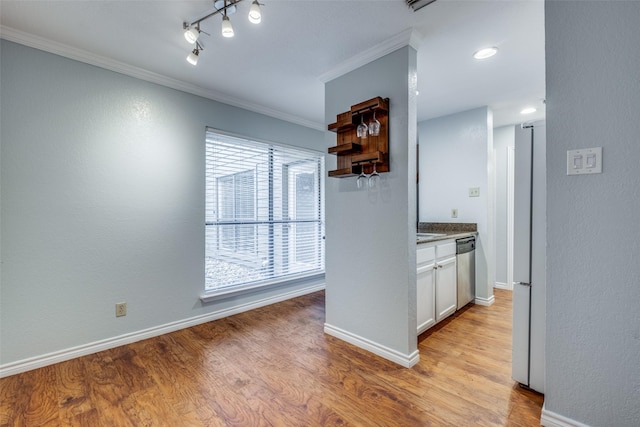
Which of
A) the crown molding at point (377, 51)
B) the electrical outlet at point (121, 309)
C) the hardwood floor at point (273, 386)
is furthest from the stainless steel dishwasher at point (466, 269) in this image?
the electrical outlet at point (121, 309)

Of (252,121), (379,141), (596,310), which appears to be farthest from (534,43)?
(252,121)

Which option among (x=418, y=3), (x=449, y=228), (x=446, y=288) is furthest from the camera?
(x=449, y=228)

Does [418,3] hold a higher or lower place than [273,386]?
higher

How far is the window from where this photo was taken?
300 cm

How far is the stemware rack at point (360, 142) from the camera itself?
209cm

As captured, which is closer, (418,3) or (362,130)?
(418,3)

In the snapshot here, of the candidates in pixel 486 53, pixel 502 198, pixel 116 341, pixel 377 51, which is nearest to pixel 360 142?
pixel 377 51

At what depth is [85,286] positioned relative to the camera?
7.26 ft

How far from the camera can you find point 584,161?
4.28ft

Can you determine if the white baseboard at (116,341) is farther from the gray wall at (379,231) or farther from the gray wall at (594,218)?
the gray wall at (594,218)

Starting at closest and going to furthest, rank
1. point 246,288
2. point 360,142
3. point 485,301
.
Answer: point 360,142 → point 246,288 → point 485,301

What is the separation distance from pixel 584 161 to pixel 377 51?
4.87 feet

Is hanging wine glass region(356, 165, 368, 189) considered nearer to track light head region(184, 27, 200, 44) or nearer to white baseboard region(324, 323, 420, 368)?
white baseboard region(324, 323, 420, 368)

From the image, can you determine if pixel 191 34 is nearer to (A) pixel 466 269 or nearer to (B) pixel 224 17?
(B) pixel 224 17
